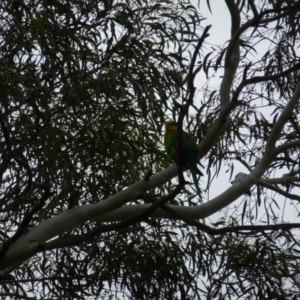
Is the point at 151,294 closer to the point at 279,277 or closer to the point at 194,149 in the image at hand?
the point at 279,277

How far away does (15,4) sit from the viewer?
3.39 metres

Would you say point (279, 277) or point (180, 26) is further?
point (180, 26)

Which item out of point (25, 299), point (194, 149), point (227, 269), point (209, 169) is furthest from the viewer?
point (209, 169)

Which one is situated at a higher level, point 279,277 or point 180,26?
point 180,26

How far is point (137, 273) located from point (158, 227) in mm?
271

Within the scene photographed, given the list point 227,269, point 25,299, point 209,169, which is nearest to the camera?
point 25,299

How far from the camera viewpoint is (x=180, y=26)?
371cm

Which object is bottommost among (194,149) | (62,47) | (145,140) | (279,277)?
(279,277)

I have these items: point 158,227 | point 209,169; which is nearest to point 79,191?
point 158,227

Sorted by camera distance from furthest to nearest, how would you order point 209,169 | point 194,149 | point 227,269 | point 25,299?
point 209,169, point 227,269, point 25,299, point 194,149

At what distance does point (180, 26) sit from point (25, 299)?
167 cm

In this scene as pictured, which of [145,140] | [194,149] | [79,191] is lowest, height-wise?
[194,149]

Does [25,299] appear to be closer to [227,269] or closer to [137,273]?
[137,273]

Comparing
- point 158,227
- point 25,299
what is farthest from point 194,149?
point 25,299
